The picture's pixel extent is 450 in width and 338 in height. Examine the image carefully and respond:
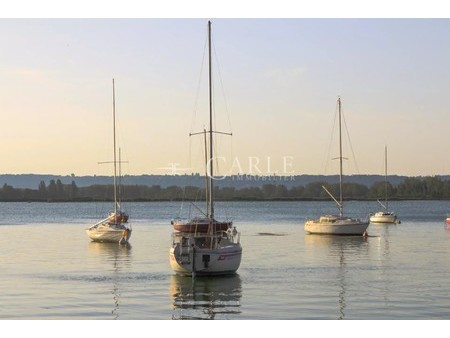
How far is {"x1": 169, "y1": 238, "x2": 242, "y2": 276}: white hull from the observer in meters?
35.9

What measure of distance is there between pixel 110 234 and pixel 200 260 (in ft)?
A: 86.2

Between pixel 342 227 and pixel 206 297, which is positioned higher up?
pixel 342 227

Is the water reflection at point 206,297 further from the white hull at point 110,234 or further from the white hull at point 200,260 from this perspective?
the white hull at point 110,234

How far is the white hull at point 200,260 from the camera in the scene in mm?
35906

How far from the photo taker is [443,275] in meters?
38.8

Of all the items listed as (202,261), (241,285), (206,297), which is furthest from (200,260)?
(206,297)

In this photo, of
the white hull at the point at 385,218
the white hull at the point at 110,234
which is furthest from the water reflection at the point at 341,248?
the white hull at the point at 385,218

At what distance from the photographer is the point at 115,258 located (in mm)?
49406

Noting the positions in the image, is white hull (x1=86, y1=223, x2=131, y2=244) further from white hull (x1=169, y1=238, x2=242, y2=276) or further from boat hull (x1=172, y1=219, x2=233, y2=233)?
white hull (x1=169, y1=238, x2=242, y2=276)

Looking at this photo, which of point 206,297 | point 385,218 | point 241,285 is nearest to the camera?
point 206,297

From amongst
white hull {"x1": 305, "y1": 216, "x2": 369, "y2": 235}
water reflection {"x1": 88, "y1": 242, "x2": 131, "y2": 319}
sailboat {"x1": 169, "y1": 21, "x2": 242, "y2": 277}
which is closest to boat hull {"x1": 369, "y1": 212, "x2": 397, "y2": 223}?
white hull {"x1": 305, "y1": 216, "x2": 369, "y2": 235}

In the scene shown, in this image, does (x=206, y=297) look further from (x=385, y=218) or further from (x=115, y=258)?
(x=385, y=218)
